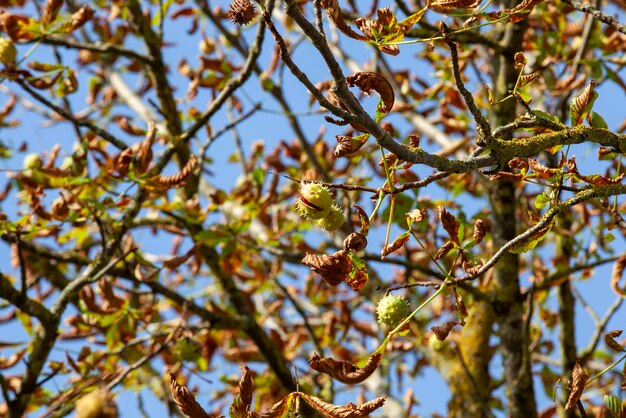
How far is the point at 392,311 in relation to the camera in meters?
1.77

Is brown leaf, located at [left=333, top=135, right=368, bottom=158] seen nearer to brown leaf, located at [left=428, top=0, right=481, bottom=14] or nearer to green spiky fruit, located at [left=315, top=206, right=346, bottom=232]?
green spiky fruit, located at [left=315, top=206, right=346, bottom=232]

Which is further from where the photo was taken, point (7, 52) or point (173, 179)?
point (7, 52)

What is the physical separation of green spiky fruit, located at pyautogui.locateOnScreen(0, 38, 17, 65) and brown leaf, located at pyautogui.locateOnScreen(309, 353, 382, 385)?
1.74 meters

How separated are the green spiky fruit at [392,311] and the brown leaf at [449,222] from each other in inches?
8.4

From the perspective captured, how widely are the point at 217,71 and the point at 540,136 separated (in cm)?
232

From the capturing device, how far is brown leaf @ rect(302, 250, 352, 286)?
4.73 feet

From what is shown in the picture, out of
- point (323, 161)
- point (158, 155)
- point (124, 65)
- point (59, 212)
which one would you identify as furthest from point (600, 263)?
point (124, 65)

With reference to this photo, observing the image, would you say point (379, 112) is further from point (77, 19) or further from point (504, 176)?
point (77, 19)

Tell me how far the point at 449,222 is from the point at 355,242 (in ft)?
0.98

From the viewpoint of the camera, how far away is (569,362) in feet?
10.8

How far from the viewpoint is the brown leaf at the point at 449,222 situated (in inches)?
66.2

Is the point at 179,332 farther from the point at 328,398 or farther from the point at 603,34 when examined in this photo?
the point at 603,34

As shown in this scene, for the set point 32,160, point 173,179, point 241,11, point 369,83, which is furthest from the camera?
point 32,160

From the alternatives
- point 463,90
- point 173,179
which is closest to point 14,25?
point 173,179
